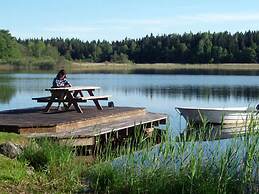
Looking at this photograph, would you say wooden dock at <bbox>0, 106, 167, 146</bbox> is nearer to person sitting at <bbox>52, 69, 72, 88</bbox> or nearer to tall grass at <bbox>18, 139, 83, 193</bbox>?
person sitting at <bbox>52, 69, 72, 88</bbox>

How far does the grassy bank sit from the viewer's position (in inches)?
283

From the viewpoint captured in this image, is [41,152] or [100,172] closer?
[100,172]

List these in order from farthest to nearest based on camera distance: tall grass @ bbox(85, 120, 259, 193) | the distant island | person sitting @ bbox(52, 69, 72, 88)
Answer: the distant island, person sitting @ bbox(52, 69, 72, 88), tall grass @ bbox(85, 120, 259, 193)

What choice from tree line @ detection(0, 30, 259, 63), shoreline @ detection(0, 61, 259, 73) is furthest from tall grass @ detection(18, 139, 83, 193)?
tree line @ detection(0, 30, 259, 63)

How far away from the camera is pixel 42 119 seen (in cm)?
1486

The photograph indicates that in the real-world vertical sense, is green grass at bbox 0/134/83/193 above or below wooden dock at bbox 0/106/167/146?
above

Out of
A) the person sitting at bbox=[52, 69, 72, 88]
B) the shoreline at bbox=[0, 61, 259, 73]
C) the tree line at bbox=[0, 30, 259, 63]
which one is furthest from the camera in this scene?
the tree line at bbox=[0, 30, 259, 63]

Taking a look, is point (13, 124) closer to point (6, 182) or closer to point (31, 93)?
point (6, 182)

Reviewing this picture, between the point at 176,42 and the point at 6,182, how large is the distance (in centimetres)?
11872

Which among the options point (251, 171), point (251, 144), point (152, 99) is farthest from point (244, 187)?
point (152, 99)

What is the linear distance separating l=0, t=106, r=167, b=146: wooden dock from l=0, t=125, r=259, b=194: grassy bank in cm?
286

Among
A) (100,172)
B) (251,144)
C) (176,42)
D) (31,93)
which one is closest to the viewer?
(251,144)

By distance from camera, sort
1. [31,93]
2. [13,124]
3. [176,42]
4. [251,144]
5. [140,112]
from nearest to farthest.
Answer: [251,144], [13,124], [140,112], [31,93], [176,42]

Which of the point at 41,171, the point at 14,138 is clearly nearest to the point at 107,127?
the point at 14,138
